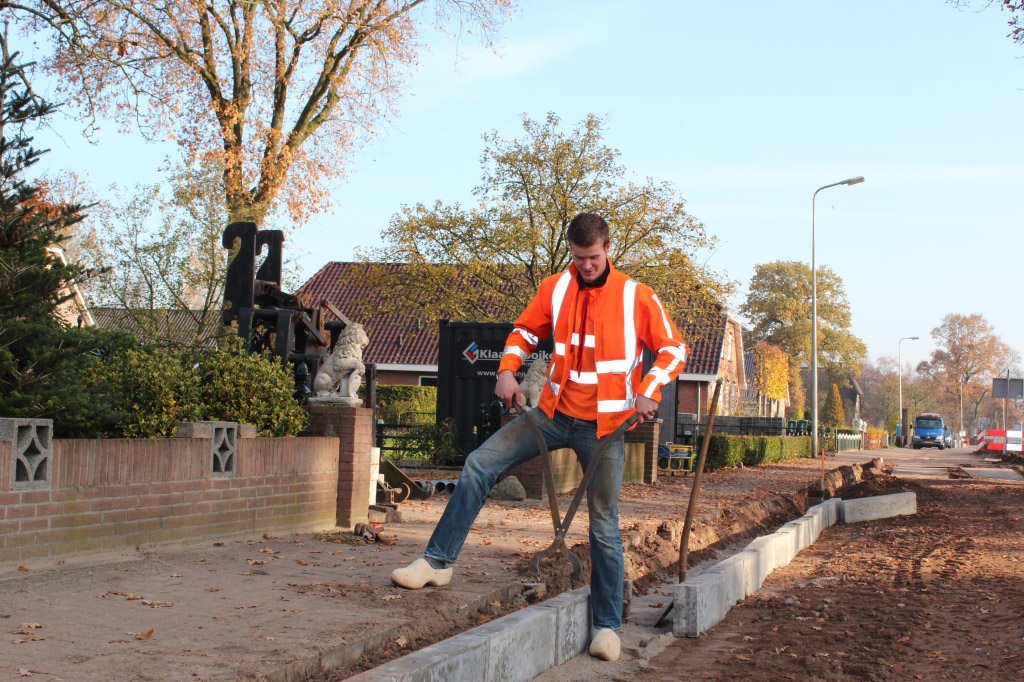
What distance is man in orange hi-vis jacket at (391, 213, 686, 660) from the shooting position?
539 centimetres

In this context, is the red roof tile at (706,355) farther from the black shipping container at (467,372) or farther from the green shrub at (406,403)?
the black shipping container at (467,372)

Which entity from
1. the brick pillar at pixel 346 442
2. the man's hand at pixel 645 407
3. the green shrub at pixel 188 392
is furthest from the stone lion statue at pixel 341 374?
the man's hand at pixel 645 407

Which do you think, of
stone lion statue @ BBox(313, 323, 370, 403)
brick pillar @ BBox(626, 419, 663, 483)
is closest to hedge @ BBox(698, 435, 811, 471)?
brick pillar @ BBox(626, 419, 663, 483)

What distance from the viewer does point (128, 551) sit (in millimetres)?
7297

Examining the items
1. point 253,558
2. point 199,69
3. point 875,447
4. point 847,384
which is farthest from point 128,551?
point 847,384

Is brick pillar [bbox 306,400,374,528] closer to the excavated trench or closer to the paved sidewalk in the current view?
the paved sidewalk

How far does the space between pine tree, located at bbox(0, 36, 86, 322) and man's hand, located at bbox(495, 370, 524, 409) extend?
3.62 m

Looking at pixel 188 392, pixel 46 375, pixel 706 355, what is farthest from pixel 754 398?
pixel 46 375

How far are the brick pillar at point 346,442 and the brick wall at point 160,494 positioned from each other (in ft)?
0.38

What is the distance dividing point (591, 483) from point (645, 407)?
0.55 metres

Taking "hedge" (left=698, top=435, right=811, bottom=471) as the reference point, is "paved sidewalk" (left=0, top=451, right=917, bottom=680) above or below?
below

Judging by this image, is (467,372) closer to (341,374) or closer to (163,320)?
(163,320)

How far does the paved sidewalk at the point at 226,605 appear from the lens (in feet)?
14.6

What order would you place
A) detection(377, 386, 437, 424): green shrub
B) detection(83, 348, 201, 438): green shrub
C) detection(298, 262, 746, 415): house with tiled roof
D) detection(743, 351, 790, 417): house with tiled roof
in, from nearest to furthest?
detection(83, 348, 201, 438): green shrub, detection(377, 386, 437, 424): green shrub, detection(298, 262, 746, 415): house with tiled roof, detection(743, 351, 790, 417): house with tiled roof
